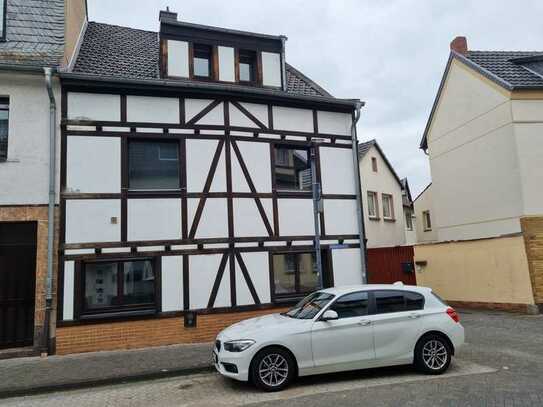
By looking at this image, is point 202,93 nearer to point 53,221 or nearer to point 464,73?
point 53,221

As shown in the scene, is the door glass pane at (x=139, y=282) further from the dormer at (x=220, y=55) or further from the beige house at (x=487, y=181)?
the beige house at (x=487, y=181)

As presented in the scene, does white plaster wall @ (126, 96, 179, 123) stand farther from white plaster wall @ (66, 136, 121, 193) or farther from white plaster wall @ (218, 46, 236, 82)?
white plaster wall @ (218, 46, 236, 82)

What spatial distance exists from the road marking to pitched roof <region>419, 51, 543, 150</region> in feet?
35.7

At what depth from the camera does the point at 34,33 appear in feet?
35.1

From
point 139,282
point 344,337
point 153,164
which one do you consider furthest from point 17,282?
point 344,337

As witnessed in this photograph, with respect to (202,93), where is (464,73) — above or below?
above

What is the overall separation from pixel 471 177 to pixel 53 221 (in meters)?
14.7

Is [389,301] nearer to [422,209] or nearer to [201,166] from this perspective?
[201,166]

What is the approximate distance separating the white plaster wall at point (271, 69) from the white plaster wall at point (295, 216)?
3.56 m

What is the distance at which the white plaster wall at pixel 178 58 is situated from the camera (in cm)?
1179

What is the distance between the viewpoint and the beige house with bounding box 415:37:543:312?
1370 centimetres

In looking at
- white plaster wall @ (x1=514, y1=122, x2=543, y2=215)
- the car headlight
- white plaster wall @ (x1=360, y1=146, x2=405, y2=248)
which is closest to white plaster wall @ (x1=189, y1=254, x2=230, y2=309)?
the car headlight

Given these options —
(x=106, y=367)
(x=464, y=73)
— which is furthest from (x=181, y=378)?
(x=464, y=73)

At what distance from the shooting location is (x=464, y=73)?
17516 millimetres
